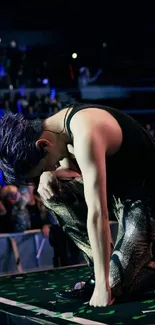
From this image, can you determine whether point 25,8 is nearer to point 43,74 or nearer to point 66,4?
point 66,4

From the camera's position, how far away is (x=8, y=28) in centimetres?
1058

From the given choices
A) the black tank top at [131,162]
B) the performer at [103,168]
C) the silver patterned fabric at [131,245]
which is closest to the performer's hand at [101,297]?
the performer at [103,168]

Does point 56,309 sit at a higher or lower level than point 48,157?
lower

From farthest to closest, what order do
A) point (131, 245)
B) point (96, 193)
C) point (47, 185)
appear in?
point (47, 185) → point (131, 245) → point (96, 193)

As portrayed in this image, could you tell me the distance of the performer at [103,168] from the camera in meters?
2.05

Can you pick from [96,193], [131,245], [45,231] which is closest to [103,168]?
[96,193]

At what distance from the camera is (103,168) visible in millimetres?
2055

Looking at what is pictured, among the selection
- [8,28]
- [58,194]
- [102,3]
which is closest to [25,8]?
[8,28]

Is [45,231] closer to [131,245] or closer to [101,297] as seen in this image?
[131,245]

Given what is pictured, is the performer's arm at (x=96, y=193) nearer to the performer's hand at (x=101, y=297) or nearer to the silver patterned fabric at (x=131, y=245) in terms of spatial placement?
the performer's hand at (x=101, y=297)

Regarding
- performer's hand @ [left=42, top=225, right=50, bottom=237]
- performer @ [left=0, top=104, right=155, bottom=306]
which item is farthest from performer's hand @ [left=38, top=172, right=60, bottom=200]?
performer's hand @ [left=42, top=225, right=50, bottom=237]

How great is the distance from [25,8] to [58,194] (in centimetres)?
832

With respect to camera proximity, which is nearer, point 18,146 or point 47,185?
point 18,146

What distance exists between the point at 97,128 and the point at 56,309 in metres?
0.67
